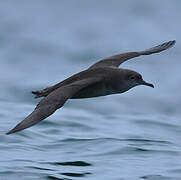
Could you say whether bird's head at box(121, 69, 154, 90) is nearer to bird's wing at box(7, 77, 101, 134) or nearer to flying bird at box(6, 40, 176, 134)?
flying bird at box(6, 40, 176, 134)

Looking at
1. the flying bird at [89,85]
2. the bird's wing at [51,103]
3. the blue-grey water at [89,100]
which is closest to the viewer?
the bird's wing at [51,103]

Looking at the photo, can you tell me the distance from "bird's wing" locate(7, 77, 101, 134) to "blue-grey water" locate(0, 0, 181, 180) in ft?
3.34

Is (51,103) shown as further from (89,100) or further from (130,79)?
(89,100)

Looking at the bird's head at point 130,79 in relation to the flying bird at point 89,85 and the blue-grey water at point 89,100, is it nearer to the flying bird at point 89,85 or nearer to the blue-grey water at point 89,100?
the flying bird at point 89,85

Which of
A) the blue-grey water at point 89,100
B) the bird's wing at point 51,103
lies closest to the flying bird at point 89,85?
the bird's wing at point 51,103

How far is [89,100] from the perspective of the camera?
17.1 meters

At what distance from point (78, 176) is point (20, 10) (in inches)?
506

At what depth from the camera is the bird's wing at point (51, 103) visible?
9.53 m

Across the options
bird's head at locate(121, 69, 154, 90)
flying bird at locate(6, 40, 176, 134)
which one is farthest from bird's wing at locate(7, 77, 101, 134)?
bird's head at locate(121, 69, 154, 90)

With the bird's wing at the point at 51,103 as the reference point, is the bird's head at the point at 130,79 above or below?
above

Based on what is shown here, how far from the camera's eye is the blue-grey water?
1141cm

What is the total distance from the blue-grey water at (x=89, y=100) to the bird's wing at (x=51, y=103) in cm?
102

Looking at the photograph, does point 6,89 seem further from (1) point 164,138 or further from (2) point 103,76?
(2) point 103,76

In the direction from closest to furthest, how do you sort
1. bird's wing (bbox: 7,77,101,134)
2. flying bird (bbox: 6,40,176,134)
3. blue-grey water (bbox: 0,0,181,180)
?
bird's wing (bbox: 7,77,101,134)
flying bird (bbox: 6,40,176,134)
blue-grey water (bbox: 0,0,181,180)
